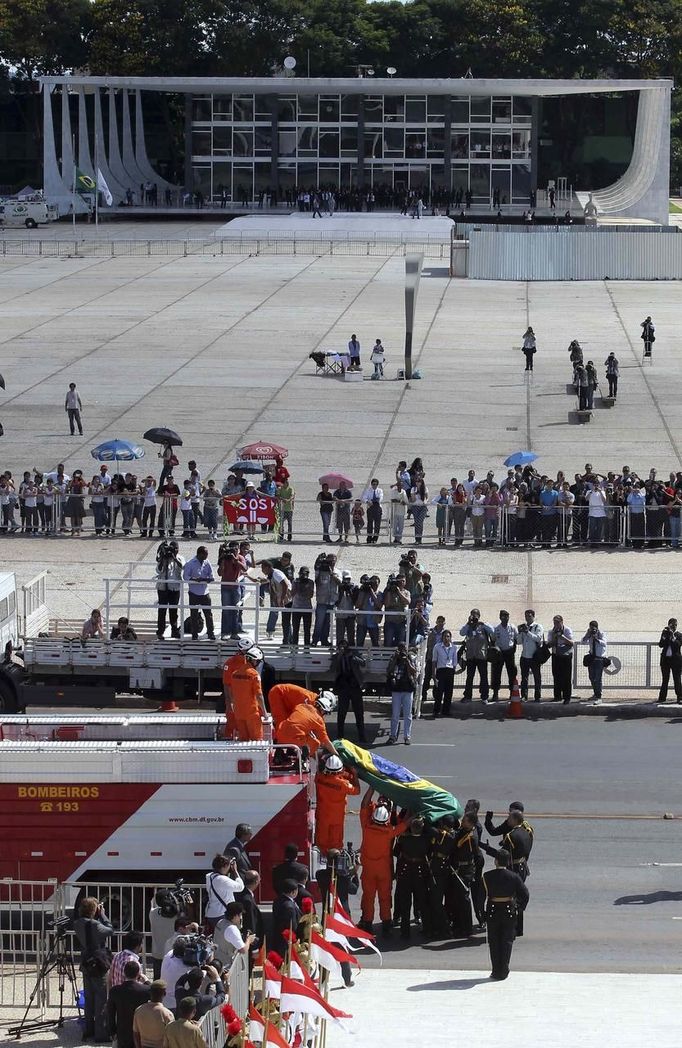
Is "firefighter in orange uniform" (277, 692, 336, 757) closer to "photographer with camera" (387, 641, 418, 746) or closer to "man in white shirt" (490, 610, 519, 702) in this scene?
"photographer with camera" (387, 641, 418, 746)

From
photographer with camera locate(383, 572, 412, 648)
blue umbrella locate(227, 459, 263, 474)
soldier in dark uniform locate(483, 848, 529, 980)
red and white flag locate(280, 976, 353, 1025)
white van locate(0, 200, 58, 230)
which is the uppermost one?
white van locate(0, 200, 58, 230)

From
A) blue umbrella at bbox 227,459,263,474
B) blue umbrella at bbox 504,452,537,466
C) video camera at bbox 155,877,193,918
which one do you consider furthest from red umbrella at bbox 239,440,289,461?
video camera at bbox 155,877,193,918

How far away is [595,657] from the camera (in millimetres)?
24625

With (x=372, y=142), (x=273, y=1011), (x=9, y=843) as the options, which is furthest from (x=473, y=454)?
(x=372, y=142)

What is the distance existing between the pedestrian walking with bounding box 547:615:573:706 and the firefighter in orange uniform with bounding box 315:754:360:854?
775 centimetres

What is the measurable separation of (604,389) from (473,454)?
1034cm

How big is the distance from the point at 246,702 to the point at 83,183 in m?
81.8

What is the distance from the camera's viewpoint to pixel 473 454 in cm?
4109

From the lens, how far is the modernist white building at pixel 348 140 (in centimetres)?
10356

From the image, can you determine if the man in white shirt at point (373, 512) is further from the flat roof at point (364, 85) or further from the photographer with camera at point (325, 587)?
the flat roof at point (364, 85)

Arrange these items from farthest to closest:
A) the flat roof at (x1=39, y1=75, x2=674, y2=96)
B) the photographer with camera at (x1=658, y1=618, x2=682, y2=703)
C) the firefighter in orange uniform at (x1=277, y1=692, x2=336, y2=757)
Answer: the flat roof at (x1=39, y1=75, x2=674, y2=96) < the photographer with camera at (x1=658, y1=618, x2=682, y2=703) < the firefighter in orange uniform at (x1=277, y1=692, x2=336, y2=757)

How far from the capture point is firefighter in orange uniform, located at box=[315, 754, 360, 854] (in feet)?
56.4

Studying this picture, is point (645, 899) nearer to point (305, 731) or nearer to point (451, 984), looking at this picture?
point (451, 984)

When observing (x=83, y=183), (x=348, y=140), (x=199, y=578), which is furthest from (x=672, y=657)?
(x=348, y=140)
